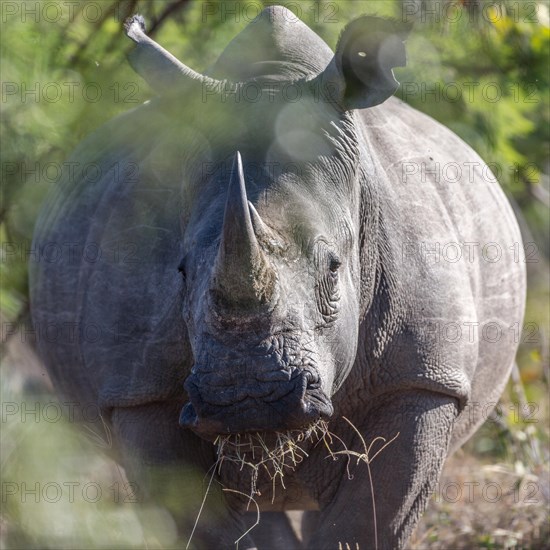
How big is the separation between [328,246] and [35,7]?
2.82 m

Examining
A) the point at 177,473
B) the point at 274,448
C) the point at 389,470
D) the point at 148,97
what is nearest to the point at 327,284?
the point at 274,448

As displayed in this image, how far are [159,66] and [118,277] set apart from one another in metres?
0.94

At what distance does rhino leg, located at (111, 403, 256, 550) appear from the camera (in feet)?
15.8

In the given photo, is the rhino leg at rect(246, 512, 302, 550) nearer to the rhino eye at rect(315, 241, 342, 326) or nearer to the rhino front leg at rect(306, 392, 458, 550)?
the rhino front leg at rect(306, 392, 458, 550)

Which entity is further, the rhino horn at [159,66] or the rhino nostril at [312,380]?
the rhino horn at [159,66]

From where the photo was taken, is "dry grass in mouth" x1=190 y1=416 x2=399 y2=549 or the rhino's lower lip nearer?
the rhino's lower lip

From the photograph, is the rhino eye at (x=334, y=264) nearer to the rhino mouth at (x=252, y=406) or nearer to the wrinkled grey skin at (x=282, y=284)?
the wrinkled grey skin at (x=282, y=284)

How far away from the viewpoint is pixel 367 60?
4.44 meters

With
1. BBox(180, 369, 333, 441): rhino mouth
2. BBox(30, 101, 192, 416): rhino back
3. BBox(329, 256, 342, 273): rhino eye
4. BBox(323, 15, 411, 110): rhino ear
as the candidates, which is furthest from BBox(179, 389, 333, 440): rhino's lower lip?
BBox(323, 15, 411, 110): rhino ear

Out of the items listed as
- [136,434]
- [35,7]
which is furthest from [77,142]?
[136,434]

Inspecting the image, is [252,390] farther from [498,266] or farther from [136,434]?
[498,266]

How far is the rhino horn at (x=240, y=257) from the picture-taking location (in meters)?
3.71

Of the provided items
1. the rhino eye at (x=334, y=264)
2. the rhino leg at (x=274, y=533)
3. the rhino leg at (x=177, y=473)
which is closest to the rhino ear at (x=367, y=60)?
the rhino eye at (x=334, y=264)

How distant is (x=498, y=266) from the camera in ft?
18.6
